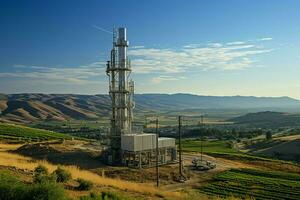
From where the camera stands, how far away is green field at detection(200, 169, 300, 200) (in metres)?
37.1

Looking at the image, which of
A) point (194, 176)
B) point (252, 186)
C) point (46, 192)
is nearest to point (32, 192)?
point (46, 192)

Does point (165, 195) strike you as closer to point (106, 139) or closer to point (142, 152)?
point (142, 152)

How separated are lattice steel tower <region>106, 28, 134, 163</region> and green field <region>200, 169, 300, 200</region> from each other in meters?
12.9

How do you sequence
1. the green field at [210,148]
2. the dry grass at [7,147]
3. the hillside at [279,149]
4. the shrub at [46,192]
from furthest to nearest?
the hillside at [279,149]
the green field at [210,148]
the dry grass at [7,147]
the shrub at [46,192]

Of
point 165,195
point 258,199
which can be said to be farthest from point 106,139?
point 165,195

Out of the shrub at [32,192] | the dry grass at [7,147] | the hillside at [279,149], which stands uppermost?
the shrub at [32,192]

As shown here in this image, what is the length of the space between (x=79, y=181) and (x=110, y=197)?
5.65 m

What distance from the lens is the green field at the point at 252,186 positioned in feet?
122

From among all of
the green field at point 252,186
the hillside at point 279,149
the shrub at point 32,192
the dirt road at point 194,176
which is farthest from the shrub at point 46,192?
the hillside at point 279,149

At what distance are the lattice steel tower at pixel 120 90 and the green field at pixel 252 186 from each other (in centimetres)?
1288

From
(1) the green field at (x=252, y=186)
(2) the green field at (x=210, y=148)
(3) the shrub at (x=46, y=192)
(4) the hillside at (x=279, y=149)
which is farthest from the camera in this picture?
(4) the hillside at (x=279, y=149)

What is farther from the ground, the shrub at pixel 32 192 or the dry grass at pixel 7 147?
the shrub at pixel 32 192

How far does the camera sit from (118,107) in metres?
49.2

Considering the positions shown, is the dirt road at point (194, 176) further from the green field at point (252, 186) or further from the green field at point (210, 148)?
the green field at point (210, 148)
